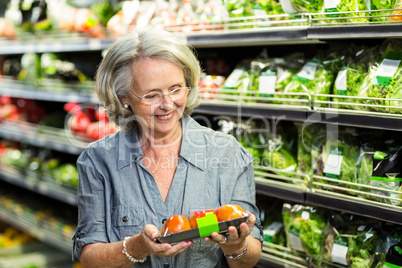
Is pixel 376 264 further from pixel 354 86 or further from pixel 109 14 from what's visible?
pixel 109 14

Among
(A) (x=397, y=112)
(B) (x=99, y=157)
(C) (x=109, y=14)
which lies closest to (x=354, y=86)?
(A) (x=397, y=112)

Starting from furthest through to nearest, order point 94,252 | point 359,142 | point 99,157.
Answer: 1. point 359,142
2. point 99,157
3. point 94,252

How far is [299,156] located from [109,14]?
6.72 ft

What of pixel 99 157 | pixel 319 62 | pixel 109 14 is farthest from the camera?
pixel 109 14

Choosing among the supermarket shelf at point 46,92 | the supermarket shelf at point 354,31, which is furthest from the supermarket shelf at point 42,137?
the supermarket shelf at point 354,31

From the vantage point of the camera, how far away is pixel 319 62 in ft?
6.73

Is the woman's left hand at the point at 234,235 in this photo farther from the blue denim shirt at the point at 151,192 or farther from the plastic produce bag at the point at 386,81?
the plastic produce bag at the point at 386,81

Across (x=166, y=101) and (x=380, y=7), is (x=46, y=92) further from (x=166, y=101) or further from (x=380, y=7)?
(x=380, y=7)

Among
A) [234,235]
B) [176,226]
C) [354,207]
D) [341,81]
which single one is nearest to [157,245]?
[176,226]

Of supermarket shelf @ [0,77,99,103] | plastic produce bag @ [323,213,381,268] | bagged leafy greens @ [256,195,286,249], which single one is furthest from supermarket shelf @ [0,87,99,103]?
plastic produce bag @ [323,213,381,268]

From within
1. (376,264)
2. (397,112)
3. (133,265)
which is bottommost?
(376,264)

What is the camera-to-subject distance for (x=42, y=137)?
3773 mm

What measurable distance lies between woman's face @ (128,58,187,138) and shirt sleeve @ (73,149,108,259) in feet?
0.88

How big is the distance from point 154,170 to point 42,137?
8.15ft
